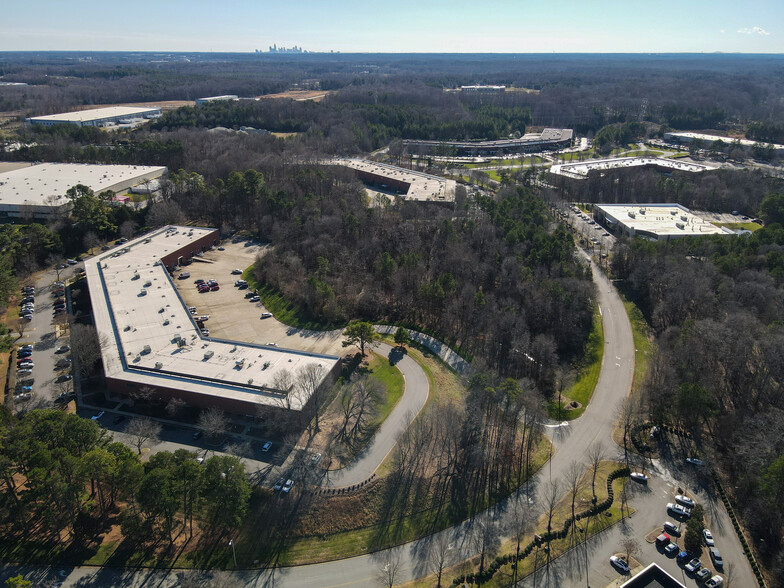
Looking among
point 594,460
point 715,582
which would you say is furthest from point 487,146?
point 715,582

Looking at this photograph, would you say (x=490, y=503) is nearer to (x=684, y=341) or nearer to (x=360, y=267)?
(x=684, y=341)

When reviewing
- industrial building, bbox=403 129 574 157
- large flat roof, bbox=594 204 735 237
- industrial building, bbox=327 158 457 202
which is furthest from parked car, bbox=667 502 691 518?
industrial building, bbox=403 129 574 157

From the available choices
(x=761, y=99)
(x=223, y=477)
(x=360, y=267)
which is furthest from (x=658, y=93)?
(x=223, y=477)

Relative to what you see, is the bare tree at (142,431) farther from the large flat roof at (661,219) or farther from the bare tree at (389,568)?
the large flat roof at (661,219)

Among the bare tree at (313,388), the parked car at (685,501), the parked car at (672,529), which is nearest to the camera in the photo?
the parked car at (672,529)

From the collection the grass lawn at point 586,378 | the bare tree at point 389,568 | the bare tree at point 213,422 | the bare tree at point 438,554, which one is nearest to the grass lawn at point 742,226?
the grass lawn at point 586,378

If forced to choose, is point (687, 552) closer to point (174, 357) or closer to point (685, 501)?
point (685, 501)
